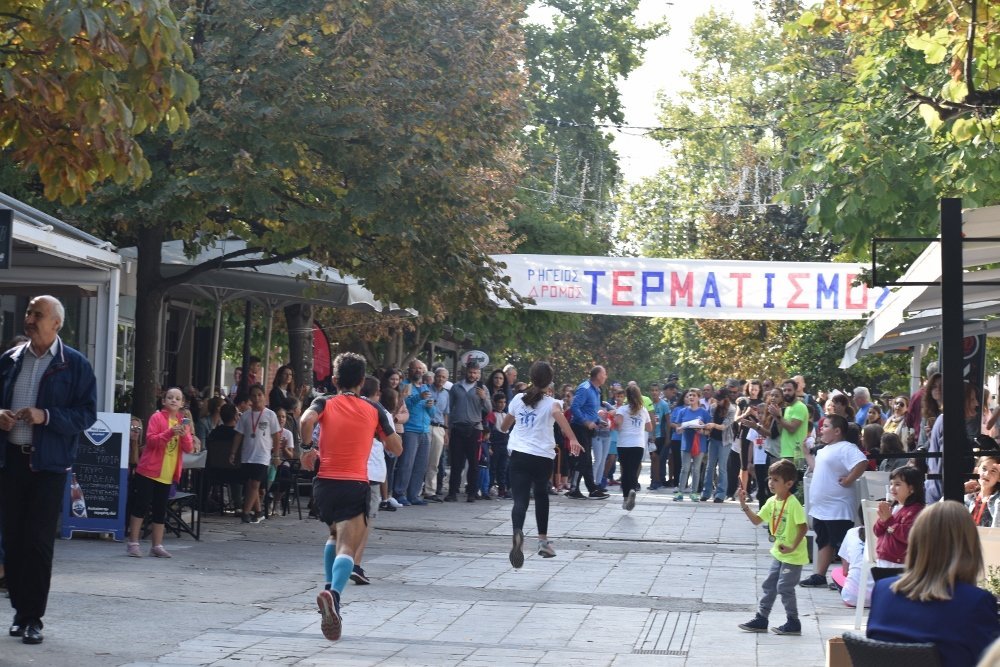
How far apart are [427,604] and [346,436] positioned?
173 cm

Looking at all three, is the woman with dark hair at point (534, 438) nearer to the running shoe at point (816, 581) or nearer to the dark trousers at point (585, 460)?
the running shoe at point (816, 581)

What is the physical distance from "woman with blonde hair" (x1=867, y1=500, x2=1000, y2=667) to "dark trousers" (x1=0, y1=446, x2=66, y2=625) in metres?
4.88

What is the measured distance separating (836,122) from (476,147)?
4.90 m

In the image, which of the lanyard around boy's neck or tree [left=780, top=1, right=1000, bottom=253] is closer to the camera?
the lanyard around boy's neck

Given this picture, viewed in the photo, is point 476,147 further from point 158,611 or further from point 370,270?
point 158,611

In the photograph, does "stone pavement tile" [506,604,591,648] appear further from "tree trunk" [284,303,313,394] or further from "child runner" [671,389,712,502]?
"child runner" [671,389,712,502]

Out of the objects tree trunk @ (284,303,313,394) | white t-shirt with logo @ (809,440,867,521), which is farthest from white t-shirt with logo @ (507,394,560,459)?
tree trunk @ (284,303,313,394)

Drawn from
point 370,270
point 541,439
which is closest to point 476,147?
point 370,270

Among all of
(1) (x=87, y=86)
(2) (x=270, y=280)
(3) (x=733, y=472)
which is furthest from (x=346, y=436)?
(3) (x=733, y=472)

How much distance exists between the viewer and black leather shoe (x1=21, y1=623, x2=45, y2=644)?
8039 millimetres

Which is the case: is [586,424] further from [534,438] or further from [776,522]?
[776,522]

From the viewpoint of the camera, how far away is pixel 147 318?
16.2 metres

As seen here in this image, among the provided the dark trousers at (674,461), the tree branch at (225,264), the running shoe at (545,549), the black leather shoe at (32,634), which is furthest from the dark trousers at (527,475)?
the dark trousers at (674,461)

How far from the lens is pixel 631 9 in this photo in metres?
52.8
